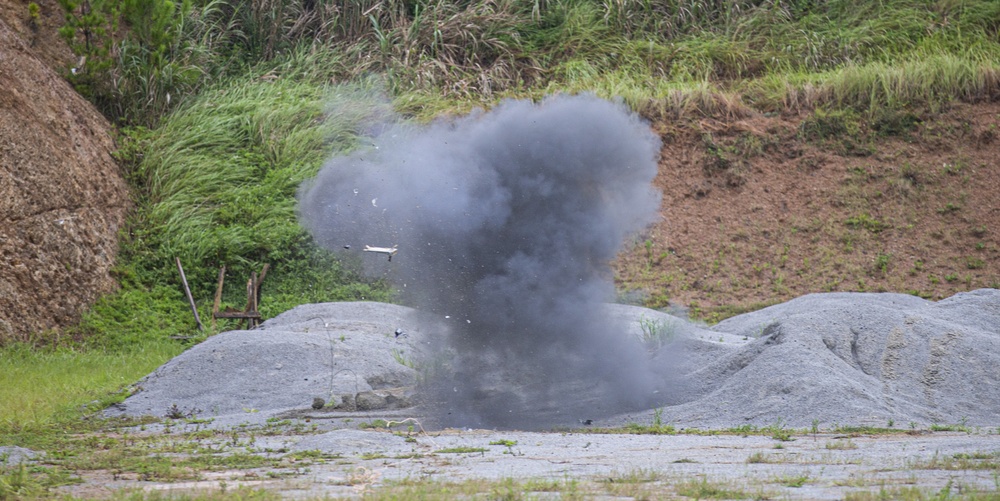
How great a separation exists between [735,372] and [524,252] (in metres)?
2.78

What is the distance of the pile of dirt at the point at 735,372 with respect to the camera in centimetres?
845

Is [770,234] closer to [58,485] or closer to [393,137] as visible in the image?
[393,137]

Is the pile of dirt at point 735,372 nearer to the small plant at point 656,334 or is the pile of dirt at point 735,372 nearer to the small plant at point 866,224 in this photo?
the small plant at point 656,334

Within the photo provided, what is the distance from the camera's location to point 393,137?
53.6ft

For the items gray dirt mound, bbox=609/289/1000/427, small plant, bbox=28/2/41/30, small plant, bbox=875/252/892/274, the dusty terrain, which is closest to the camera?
the dusty terrain

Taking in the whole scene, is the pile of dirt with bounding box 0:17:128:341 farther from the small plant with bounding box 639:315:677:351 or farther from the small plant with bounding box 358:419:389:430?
the small plant with bounding box 639:315:677:351

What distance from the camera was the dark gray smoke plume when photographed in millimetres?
9758

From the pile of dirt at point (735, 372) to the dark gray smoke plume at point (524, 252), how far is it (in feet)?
1.33

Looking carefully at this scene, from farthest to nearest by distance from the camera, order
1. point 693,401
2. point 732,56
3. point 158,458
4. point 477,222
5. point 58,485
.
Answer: point 732,56 → point 477,222 → point 693,401 → point 158,458 → point 58,485

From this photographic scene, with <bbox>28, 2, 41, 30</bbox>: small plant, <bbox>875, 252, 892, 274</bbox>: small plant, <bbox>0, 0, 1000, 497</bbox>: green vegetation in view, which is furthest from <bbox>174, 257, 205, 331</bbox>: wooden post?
<bbox>875, 252, 892, 274</bbox>: small plant

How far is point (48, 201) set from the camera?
44.8 feet

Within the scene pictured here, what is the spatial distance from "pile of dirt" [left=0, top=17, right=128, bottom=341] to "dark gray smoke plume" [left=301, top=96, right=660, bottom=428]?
452 cm

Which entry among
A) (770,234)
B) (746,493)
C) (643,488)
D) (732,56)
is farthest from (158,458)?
(732,56)

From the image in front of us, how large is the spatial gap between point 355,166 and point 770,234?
739 cm
